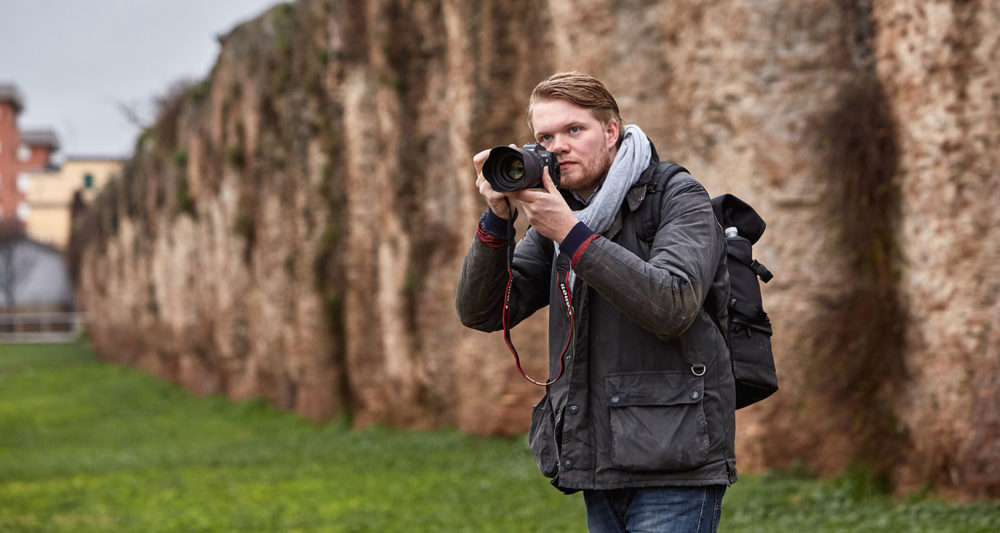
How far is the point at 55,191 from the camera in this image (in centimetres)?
8269

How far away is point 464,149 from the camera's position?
15625 millimetres

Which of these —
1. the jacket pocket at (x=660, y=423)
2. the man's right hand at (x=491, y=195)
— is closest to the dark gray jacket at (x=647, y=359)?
the jacket pocket at (x=660, y=423)

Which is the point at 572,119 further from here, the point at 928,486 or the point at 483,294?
the point at 928,486

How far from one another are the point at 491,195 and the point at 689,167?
8.03 metres

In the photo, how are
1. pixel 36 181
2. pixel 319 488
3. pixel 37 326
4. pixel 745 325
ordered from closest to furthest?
pixel 745 325 → pixel 319 488 → pixel 37 326 → pixel 36 181

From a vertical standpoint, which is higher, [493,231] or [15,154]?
[15,154]

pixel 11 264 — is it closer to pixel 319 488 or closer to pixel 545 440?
pixel 319 488

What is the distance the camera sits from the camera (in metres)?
3.55

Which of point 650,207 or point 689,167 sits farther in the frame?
point 689,167

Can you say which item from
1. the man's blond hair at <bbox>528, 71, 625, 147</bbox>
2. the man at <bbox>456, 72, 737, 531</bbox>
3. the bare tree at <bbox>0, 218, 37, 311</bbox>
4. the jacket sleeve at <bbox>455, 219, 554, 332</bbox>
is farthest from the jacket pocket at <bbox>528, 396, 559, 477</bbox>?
the bare tree at <bbox>0, 218, 37, 311</bbox>

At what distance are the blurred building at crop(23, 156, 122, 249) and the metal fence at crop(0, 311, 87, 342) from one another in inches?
701

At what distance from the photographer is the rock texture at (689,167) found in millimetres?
9273

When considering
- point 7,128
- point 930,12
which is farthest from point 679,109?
point 7,128

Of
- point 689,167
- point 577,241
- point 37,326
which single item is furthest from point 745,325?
point 37,326
